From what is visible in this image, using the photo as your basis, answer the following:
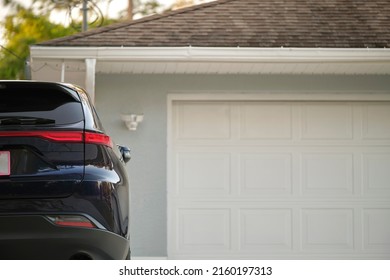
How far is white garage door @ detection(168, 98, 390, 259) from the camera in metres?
11.9

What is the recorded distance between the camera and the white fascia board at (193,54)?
10.9m

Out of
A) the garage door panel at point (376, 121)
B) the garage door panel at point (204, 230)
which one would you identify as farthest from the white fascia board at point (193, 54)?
the garage door panel at point (204, 230)

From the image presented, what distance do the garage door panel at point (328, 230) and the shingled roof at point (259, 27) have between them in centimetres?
232

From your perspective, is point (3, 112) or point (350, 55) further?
point (350, 55)

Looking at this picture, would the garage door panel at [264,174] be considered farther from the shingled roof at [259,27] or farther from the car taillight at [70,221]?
the car taillight at [70,221]

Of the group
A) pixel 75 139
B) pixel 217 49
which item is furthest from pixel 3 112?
pixel 217 49

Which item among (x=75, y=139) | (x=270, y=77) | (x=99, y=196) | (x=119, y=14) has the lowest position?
(x=99, y=196)

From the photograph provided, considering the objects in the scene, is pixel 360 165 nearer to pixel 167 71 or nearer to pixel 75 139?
pixel 167 71

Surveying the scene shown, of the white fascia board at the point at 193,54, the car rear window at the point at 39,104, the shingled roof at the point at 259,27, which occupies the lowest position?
the car rear window at the point at 39,104

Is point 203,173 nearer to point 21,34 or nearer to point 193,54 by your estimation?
point 193,54

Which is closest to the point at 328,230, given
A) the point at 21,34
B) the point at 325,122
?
the point at 325,122

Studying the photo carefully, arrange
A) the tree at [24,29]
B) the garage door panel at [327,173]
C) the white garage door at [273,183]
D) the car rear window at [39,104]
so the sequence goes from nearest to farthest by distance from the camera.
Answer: the car rear window at [39,104] < the white garage door at [273,183] < the garage door panel at [327,173] < the tree at [24,29]

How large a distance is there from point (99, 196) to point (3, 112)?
3.01 ft

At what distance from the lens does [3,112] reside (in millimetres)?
6270
